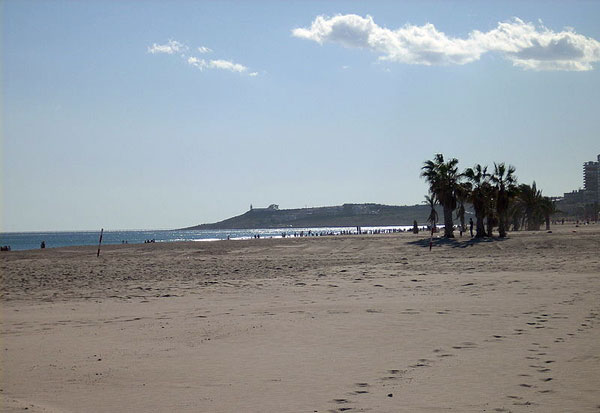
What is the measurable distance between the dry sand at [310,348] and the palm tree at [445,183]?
117 feet

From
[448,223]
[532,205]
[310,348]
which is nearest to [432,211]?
[448,223]

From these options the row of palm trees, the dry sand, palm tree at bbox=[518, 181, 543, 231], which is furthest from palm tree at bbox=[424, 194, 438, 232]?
the dry sand

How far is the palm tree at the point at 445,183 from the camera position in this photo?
51438 mm

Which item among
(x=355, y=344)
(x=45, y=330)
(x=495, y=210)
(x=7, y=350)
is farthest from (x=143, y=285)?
(x=495, y=210)

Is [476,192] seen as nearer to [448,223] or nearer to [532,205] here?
[448,223]

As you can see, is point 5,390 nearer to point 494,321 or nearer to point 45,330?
point 45,330

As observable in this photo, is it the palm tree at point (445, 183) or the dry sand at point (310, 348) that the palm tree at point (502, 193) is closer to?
the palm tree at point (445, 183)

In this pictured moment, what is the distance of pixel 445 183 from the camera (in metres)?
51.4

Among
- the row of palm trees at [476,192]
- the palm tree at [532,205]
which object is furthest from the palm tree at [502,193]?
the palm tree at [532,205]

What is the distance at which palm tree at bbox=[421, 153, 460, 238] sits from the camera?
169 feet

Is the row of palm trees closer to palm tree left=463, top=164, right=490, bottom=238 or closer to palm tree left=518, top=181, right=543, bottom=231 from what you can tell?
palm tree left=463, top=164, right=490, bottom=238

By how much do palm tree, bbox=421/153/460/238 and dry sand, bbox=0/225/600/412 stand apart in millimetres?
35739

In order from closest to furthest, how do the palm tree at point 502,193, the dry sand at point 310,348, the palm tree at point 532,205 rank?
the dry sand at point 310,348 < the palm tree at point 502,193 < the palm tree at point 532,205

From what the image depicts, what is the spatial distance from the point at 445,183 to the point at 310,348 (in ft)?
147
